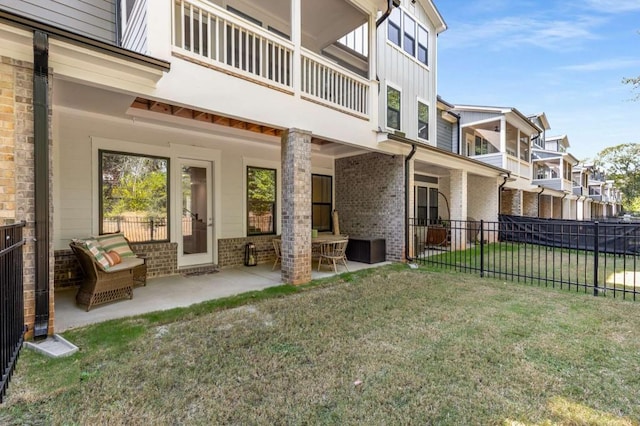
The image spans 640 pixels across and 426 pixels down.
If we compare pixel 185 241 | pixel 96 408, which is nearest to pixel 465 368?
pixel 96 408

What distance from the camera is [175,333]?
12.3 ft

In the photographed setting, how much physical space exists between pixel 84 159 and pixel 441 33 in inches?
581

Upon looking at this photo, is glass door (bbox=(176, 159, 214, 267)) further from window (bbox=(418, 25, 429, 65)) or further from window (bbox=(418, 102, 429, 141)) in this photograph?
window (bbox=(418, 25, 429, 65))

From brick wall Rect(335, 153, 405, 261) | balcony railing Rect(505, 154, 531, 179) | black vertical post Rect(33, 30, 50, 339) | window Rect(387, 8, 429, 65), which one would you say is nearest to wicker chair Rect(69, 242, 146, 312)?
black vertical post Rect(33, 30, 50, 339)

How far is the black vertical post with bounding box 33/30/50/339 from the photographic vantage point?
329 cm

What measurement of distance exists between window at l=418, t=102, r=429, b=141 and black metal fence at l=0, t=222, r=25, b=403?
12801mm

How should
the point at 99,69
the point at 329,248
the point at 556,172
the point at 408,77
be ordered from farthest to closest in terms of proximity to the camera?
the point at 556,172 → the point at 408,77 → the point at 329,248 → the point at 99,69

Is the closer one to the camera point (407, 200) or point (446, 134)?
point (407, 200)

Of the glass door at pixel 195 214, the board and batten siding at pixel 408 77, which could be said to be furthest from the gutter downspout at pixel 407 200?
the glass door at pixel 195 214

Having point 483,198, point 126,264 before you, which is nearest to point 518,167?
point 483,198

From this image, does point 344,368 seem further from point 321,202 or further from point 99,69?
point 321,202

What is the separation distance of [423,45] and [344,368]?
13907mm

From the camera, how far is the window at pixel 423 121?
12969 mm

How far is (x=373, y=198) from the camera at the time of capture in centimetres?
921
